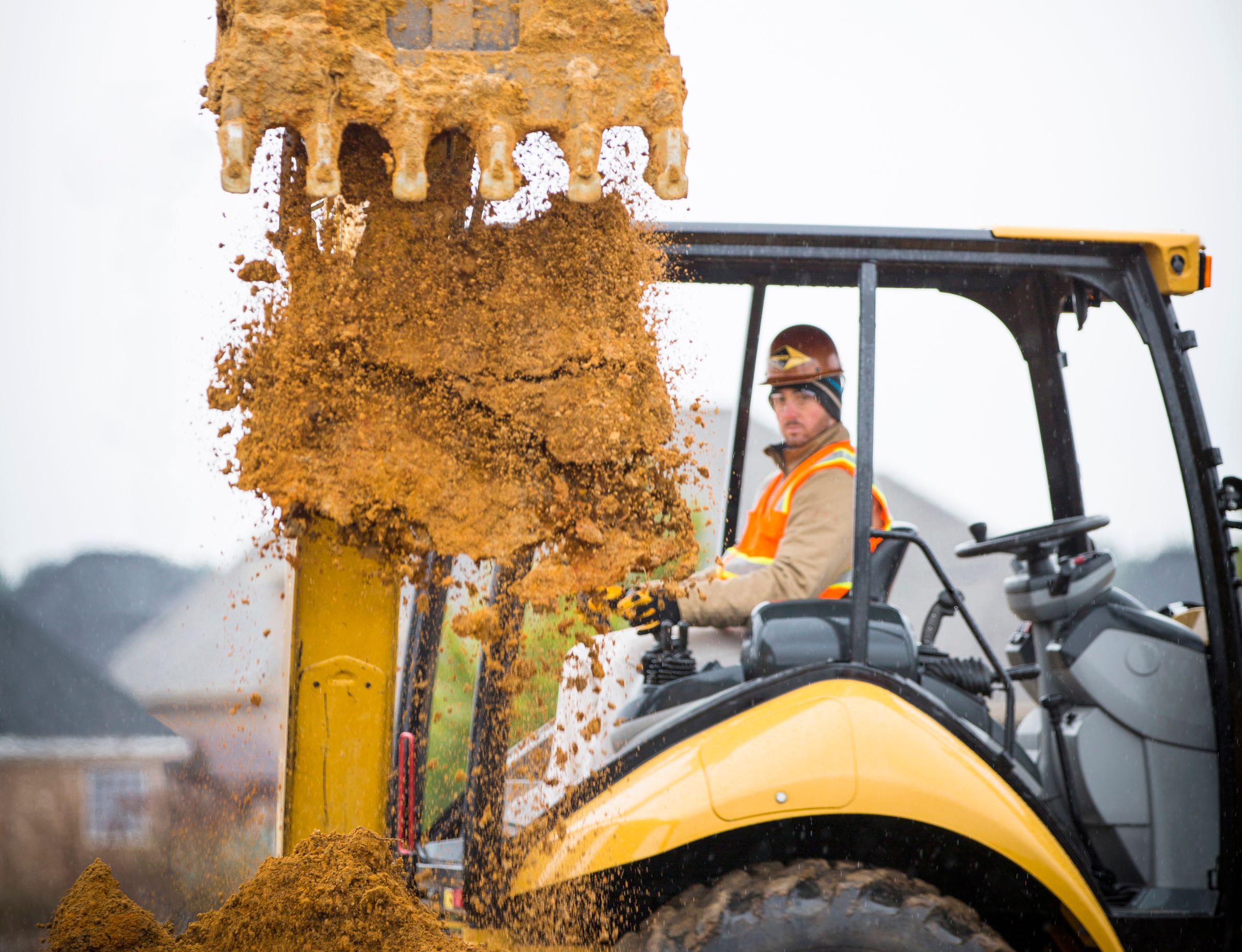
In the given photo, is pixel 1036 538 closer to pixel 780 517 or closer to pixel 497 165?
pixel 780 517

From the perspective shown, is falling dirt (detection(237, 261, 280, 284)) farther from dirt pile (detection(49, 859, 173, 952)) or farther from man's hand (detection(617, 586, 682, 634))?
dirt pile (detection(49, 859, 173, 952))

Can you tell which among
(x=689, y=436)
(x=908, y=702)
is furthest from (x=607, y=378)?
(x=908, y=702)

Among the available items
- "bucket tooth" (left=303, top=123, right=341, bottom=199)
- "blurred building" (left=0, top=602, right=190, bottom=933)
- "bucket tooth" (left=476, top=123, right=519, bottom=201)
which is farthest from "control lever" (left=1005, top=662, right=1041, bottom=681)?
"blurred building" (left=0, top=602, right=190, bottom=933)

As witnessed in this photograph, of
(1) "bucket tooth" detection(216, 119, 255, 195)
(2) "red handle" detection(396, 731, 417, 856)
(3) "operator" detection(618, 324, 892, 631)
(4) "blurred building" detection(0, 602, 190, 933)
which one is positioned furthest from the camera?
(4) "blurred building" detection(0, 602, 190, 933)

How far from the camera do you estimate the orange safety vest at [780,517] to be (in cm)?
287

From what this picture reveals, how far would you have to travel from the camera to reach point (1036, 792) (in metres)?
2.84

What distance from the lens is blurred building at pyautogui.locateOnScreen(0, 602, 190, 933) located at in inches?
369

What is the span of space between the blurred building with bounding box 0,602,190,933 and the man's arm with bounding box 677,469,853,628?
6.76m

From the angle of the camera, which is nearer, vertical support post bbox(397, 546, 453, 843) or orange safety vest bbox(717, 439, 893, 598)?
orange safety vest bbox(717, 439, 893, 598)

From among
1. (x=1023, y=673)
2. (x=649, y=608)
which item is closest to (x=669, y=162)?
(x=649, y=608)

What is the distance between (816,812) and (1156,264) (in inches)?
63.7

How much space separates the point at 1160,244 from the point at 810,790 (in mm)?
1623

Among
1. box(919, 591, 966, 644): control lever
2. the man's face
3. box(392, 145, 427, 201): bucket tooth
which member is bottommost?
box(919, 591, 966, 644): control lever

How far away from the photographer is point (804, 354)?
10.8 feet
